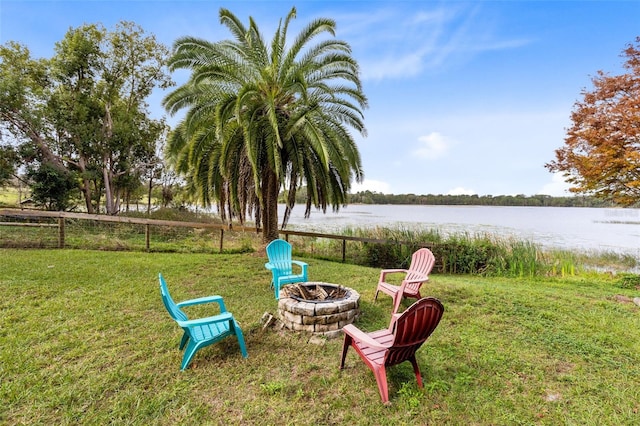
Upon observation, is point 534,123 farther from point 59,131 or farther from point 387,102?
point 59,131

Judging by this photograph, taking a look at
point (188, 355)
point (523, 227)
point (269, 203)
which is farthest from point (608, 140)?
point (523, 227)

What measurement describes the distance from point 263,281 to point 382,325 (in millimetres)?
2749

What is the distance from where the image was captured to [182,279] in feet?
18.5

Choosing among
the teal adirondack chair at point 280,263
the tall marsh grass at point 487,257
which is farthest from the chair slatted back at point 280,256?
the tall marsh grass at point 487,257

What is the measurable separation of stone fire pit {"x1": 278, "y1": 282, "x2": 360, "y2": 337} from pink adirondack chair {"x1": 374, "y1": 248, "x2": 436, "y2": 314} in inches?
29.2

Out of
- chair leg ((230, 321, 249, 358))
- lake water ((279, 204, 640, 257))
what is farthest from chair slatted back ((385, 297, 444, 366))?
lake water ((279, 204, 640, 257))

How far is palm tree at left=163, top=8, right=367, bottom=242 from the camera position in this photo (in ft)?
21.2

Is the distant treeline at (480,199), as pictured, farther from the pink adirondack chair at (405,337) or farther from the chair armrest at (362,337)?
the pink adirondack chair at (405,337)

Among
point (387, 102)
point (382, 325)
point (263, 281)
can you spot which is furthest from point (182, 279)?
point (387, 102)

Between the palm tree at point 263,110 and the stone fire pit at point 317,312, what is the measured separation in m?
3.26

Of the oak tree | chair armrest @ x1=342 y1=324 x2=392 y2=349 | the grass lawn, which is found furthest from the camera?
the oak tree

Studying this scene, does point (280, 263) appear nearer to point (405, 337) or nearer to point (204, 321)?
point (204, 321)

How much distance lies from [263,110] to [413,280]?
5.12 meters

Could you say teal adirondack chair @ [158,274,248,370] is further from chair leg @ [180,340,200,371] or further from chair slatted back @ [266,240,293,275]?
chair slatted back @ [266,240,293,275]
